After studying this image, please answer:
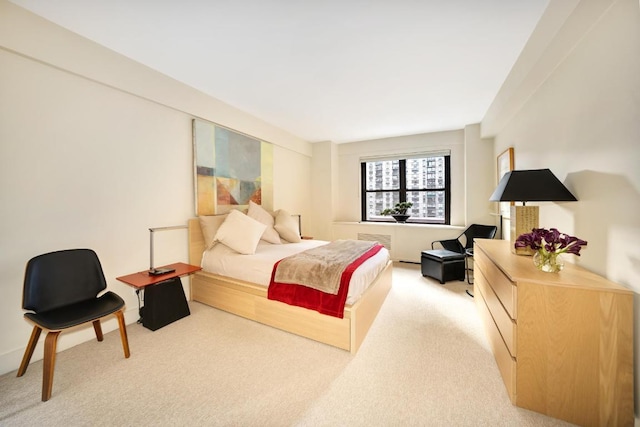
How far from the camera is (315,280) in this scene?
84.9 inches

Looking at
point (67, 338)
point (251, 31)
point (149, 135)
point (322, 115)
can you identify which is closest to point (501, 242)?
point (322, 115)

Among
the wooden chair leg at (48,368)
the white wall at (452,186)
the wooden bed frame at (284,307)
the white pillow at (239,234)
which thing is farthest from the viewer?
the white wall at (452,186)

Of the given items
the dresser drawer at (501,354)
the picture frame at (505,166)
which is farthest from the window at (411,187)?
the dresser drawer at (501,354)

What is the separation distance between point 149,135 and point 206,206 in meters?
1.02

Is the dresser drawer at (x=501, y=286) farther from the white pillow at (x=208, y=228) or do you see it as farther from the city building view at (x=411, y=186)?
the white pillow at (x=208, y=228)

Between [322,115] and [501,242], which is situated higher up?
[322,115]

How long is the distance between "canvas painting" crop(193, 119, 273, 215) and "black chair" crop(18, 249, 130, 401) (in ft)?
4.19

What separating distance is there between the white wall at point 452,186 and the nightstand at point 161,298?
11.2 feet

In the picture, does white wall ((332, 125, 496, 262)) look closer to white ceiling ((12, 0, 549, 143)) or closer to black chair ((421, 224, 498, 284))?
black chair ((421, 224, 498, 284))

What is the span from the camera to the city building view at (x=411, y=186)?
4.89m

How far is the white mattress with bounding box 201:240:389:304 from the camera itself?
87.1 inches

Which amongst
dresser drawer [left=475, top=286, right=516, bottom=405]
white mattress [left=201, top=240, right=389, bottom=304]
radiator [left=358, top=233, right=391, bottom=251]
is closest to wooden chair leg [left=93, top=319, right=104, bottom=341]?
white mattress [left=201, top=240, right=389, bottom=304]

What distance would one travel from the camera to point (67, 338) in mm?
2055

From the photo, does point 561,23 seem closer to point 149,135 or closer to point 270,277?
point 270,277
